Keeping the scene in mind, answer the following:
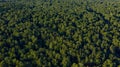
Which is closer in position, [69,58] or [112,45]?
[69,58]

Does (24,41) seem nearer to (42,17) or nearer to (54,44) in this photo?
(54,44)

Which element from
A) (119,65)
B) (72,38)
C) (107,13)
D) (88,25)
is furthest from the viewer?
(107,13)

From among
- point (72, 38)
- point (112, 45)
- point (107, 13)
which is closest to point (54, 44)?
point (72, 38)

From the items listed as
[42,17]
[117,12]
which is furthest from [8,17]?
[117,12]

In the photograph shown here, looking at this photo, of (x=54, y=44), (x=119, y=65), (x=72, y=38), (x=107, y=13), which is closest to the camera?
(x=119, y=65)

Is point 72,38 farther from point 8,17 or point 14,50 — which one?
point 8,17

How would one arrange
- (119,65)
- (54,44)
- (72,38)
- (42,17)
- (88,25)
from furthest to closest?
(42,17) → (88,25) → (72,38) → (54,44) → (119,65)
